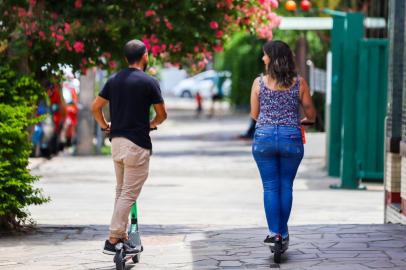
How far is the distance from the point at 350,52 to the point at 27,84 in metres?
8.13

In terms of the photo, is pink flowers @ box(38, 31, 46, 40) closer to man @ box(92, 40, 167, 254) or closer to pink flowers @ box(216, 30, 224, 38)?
pink flowers @ box(216, 30, 224, 38)

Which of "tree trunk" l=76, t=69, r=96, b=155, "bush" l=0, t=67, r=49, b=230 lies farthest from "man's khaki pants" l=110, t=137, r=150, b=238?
"tree trunk" l=76, t=69, r=96, b=155

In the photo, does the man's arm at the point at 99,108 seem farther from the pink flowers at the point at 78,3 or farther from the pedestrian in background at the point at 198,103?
the pedestrian in background at the point at 198,103

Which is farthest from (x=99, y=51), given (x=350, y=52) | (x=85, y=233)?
(x=350, y=52)

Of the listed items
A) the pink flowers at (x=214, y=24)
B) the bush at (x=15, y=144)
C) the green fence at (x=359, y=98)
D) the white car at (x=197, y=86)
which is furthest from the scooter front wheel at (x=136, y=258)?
the white car at (x=197, y=86)

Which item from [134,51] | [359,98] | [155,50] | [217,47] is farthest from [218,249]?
[359,98]

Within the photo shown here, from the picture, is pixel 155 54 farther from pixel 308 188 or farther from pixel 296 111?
pixel 308 188

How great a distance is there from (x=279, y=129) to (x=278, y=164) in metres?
0.30

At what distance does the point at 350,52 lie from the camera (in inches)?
711

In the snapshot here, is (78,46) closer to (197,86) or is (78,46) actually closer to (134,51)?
(134,51)

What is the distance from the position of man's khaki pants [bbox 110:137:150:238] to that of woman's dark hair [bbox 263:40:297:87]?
3.87 ft

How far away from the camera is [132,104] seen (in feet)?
28.6

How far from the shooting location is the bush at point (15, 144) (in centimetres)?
1059

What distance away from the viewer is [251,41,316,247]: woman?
29.4 feet
